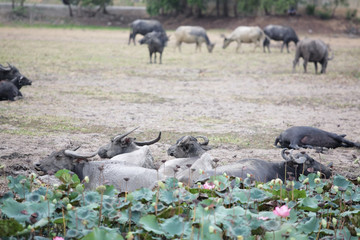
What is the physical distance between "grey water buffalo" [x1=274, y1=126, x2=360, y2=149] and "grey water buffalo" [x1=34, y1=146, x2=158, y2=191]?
2730mm

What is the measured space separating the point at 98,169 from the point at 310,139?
3647 mm

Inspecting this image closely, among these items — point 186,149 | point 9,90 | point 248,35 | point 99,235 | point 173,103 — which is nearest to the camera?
point 99,235

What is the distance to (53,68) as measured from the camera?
661 inches

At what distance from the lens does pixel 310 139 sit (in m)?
8.06

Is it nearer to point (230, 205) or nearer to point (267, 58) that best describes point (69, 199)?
point (230, 205)

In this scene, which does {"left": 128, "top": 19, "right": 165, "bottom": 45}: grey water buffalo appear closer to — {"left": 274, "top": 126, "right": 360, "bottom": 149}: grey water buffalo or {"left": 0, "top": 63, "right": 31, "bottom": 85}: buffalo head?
{"left": 0, "top": 63, "right": 31, "bottom": 85}: buffalo head

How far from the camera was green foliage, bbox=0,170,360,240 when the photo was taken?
3.50 metres

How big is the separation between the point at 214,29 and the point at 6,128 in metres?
33.7

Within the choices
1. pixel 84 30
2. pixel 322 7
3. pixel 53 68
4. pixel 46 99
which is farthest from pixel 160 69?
pixel 322 7

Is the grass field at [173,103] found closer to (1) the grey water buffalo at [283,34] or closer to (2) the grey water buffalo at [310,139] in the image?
(2) the grey water buffalo at [310,139]

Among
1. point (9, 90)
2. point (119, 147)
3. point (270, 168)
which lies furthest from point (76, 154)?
point (9, 90)

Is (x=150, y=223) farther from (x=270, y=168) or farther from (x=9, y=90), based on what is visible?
(x=9, y=90)

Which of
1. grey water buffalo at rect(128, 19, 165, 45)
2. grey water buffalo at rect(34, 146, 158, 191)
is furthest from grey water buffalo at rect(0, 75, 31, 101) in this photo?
grey water buffalo at rect(128, 19, 165, 45)

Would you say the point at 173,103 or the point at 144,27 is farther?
the point at 144,27
